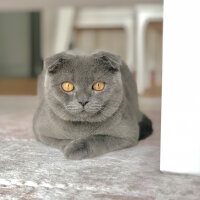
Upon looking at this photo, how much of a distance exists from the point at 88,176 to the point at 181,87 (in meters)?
0.33

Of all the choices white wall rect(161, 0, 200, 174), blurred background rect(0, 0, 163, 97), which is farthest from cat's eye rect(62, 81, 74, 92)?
blurred background rect(0, 0, 163, 97)

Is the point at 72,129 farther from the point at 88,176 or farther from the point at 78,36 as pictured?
the point at 78,36

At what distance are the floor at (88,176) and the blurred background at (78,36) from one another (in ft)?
4.03

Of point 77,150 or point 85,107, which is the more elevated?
point 85,107

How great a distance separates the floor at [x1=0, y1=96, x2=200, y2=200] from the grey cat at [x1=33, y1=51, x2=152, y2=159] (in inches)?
1.6

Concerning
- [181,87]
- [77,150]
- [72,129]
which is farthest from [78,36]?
[181,87]

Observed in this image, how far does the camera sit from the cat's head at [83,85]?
1.10m

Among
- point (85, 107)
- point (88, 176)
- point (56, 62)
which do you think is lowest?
point (88, 176)

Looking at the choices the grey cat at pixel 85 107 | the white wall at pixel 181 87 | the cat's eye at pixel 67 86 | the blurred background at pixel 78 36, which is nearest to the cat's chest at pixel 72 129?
the grey cat at pixel 85 107

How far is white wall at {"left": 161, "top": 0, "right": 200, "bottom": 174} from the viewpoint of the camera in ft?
2.88

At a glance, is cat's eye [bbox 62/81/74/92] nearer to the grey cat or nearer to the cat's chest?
the grey cat

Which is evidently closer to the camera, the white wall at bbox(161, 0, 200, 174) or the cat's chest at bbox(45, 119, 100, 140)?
the white wall at bbox(161, 0, 200, 174)

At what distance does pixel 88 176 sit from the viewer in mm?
919

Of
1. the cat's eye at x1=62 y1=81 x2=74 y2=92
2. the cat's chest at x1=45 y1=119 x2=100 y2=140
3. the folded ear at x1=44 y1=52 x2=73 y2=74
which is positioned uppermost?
the folded ear at x1=44 y1=52 x2=73 y2=74
